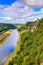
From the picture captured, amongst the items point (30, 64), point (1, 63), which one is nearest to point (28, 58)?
point (30, 64)

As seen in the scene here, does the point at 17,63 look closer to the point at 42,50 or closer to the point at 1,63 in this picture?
the point at 42,50

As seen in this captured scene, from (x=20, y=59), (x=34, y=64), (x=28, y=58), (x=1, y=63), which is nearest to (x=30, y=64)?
(x=34, y=64)

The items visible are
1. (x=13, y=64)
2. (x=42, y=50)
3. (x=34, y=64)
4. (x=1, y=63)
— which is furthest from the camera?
(x=1, y=63)

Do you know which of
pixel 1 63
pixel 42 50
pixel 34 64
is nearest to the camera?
pixel 34 64

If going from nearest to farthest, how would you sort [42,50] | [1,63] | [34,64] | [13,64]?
[34,64] < [42,50] < [13,64] < [1,63]

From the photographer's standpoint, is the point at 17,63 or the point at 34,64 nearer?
the point at 34,64

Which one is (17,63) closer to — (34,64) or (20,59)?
(20,59)

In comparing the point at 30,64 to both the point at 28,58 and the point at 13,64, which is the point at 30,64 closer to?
the point at 28,58

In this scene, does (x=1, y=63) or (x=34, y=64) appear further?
(x=1, y=63)
